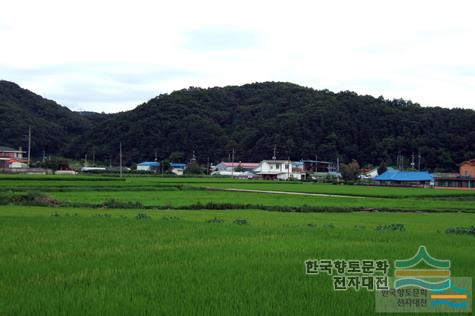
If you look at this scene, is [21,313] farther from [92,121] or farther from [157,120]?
[92,121]

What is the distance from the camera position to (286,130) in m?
102

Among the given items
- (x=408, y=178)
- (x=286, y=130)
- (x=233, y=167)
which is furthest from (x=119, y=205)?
(x=286, y=130)

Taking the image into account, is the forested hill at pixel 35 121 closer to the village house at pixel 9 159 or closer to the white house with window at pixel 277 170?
the village house at pixel 9 159

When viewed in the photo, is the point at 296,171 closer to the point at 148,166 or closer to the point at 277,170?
the point at 277,170

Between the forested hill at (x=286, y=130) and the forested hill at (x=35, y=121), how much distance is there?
0.60 m

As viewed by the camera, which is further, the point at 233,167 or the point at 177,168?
the point at 233,167

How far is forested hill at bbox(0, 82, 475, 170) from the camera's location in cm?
9350

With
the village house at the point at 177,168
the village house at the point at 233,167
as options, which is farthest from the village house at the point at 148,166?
the village house at the point at 233,167

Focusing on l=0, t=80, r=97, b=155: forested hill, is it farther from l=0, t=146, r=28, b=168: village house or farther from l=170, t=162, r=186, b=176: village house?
l=170, t=162, r=186, b=176: village house

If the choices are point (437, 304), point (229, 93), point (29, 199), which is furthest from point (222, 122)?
point (437, 304)

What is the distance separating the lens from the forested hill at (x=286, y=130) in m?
93.5

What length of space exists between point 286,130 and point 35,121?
50387mm

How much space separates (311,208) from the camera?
87.3 ft

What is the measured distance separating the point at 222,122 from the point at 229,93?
1383 cm
